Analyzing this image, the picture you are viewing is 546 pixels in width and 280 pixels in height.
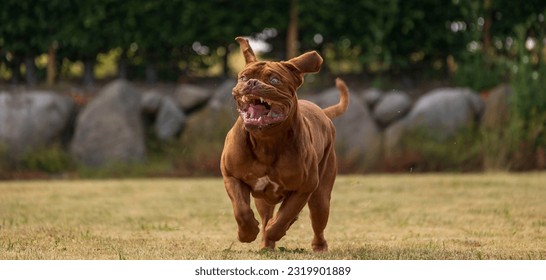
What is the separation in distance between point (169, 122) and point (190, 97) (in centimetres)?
75

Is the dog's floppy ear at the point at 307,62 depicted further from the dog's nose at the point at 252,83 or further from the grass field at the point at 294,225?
the grass field at the point at 294,225

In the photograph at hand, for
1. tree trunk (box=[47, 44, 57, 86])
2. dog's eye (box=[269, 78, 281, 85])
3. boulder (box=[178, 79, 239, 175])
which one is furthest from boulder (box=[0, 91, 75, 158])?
dog's eye (box=[269, 78, 281, 85])

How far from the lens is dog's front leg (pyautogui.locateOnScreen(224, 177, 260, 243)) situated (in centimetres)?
674

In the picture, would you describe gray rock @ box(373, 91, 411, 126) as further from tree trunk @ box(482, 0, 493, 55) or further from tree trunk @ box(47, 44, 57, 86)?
tree trunk @ box(47, 44, 57, 86)

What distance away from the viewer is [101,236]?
8.98 m

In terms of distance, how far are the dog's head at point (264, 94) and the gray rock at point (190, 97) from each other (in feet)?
35.7

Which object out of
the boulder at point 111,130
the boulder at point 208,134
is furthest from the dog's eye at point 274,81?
the boulder at point 111,130

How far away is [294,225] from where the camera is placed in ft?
34.1

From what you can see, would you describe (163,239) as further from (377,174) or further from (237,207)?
(377,174)

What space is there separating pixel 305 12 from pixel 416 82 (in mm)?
2588

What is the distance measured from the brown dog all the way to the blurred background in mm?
9225

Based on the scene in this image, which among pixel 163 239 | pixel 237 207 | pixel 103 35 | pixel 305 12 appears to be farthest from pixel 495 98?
pixel 237 207

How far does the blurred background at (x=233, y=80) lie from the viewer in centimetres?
1639

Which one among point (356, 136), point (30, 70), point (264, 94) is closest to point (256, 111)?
point (264, 94)
